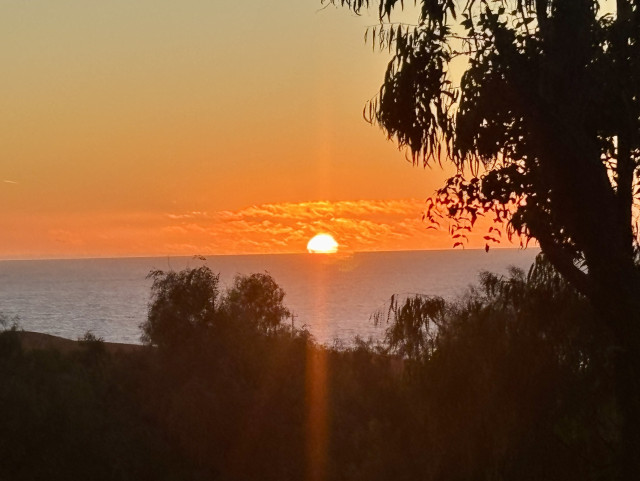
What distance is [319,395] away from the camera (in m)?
30.0

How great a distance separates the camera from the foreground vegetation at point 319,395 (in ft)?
45.8

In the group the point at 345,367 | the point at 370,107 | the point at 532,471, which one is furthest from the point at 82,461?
the point at 370,107

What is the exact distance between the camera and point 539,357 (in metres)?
14.0

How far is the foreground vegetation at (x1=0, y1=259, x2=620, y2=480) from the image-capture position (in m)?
14.0

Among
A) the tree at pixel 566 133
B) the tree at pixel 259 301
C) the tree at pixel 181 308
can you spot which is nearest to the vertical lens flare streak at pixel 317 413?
the tree at pixel 259 301

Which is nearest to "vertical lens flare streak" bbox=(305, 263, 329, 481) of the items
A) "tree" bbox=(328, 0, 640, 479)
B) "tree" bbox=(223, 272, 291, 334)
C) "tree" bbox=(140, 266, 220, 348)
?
"tree" bbox=(223, 272, 291, 334)

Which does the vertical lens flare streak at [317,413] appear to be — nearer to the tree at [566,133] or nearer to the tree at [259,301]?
the tree at [259,301]

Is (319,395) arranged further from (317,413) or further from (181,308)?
(181,308)

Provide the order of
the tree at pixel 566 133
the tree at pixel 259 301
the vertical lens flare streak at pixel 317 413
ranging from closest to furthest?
the tree at pixel 566 133
the vertical lens flare streak at pixel 317 413
the tree at pixel 259 301

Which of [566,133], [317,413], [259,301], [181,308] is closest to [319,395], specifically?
[317,413]

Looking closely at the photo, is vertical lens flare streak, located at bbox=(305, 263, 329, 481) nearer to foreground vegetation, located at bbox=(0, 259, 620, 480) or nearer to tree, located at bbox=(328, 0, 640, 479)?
foreground vegetation, located at bbox=(0, 259, 620, 480)

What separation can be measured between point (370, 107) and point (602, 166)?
9.52ft

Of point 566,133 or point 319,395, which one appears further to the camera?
point 319,395

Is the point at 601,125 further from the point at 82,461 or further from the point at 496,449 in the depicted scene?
the point at 82,461
